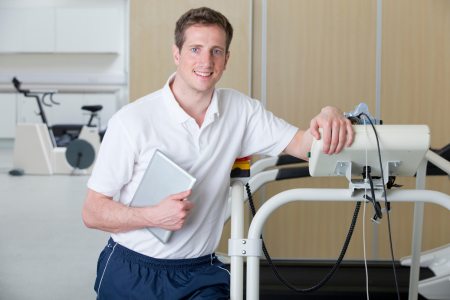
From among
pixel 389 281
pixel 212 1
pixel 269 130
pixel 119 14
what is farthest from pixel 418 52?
pixel 119 14

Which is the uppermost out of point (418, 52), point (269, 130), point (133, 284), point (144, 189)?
point (418, 52)

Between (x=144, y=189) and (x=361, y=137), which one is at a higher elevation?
(x=361, y=137)

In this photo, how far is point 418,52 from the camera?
3.85m

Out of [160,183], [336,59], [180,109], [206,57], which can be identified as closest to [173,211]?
[160,183]

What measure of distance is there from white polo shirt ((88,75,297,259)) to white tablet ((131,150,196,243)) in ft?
0.23

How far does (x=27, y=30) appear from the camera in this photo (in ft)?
36.4

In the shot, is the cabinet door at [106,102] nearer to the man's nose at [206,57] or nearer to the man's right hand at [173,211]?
the man's nose at [206,57]

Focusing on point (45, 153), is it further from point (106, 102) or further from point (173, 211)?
point (173, 211)

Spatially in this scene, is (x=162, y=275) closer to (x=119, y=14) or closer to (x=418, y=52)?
(x=418, y=52)

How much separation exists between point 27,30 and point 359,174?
10.5 m

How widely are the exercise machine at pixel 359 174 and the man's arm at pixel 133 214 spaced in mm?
143

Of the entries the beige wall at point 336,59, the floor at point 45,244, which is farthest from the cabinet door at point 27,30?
the beige wall at point 336,59

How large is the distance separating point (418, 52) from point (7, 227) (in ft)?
9.95

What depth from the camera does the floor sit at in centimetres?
329
